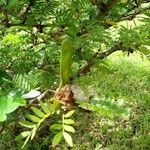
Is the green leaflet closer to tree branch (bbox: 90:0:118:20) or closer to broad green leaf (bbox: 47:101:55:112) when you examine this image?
broad green leaf (bbox: 47:101:55:112)

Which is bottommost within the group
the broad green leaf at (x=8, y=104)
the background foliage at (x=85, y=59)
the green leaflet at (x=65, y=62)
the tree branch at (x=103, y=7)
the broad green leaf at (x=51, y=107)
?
the background foliage at (x=85, y=59)

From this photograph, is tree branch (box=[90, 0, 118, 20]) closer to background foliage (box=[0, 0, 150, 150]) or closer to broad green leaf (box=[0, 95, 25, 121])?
background foliage (box=[0, 0, 150, 150])

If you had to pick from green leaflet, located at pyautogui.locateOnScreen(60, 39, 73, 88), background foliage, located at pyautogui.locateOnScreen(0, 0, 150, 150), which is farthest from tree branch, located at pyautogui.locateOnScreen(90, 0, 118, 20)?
green leaflet, located at pyautogui.locateOnScreen(60, 39, 73, 88)

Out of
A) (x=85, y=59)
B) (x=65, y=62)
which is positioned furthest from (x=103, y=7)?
(x=65, y=62)

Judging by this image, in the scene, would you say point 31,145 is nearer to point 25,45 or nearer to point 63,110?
point 25,45

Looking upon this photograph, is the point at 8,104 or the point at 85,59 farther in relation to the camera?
the point at 85,59

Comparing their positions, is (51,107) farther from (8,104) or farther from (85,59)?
(85,59)

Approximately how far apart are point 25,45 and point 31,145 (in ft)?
3.75

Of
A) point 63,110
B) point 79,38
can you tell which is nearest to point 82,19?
point 79,38

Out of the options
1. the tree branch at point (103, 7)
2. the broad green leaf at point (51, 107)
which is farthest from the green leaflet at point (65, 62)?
the tree branch at point (103, 7)

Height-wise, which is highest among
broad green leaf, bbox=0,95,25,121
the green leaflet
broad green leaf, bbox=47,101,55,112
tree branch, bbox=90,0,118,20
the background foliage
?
the green leaflet

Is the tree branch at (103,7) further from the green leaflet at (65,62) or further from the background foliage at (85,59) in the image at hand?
the green leaflet at (65,62)

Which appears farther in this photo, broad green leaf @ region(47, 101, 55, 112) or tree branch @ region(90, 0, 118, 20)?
tree branch @ region(90, 0, 118, 20)

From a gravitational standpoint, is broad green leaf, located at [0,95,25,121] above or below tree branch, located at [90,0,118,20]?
above
